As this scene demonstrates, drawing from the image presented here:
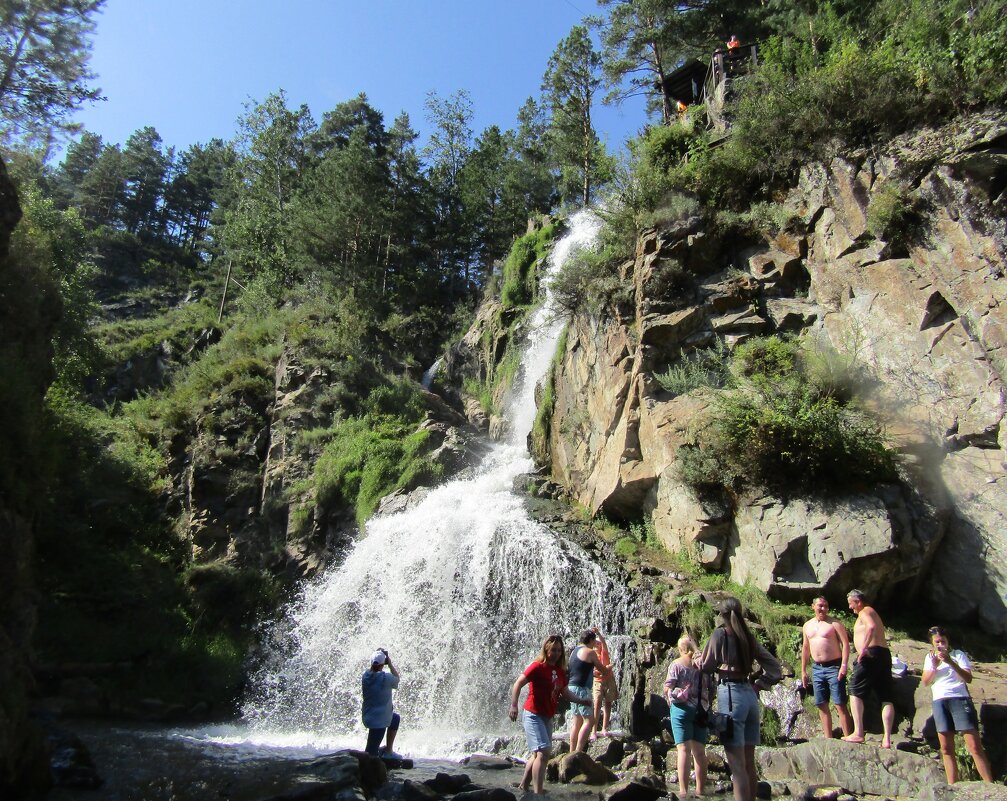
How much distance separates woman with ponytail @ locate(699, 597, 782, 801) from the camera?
5.59 metres

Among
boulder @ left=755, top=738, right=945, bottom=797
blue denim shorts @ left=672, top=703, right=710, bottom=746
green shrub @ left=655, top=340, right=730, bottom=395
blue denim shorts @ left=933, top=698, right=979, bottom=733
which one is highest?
green shrub @ left=655, top=340, right=730, bottom=395

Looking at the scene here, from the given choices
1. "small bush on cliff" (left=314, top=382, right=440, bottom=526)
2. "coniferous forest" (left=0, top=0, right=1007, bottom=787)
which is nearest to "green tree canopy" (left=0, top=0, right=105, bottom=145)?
"coniferous forest" (left=0, top=0, right=1007, bottom=787)

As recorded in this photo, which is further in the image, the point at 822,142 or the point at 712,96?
the point at 712,96

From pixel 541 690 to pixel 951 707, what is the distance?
4371 mm

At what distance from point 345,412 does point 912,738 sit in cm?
1797

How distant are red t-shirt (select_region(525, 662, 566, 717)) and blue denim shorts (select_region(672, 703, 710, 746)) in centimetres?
130

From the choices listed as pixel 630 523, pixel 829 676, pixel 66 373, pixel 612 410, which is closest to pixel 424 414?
pixel 612 410

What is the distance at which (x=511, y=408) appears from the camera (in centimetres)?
2367

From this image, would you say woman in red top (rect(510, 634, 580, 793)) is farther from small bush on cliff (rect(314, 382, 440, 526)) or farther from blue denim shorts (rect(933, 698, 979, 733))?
small bush on cliff (rect(314, 382, 440, 526))

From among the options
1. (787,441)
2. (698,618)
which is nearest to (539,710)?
(698,618)

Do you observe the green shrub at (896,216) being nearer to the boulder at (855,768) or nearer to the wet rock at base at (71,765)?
the boulder at (855,768)

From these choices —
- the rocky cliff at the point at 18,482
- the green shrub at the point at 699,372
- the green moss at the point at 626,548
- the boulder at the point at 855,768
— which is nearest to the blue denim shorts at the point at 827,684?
the boulder at the point at 855,768

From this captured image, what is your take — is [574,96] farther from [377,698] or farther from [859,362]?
[377,698]

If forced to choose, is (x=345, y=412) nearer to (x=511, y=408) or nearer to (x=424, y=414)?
(x=424, y=414)
